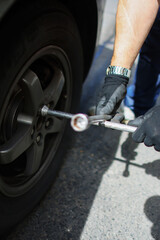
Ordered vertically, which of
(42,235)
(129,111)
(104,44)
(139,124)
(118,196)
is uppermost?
(104,44)

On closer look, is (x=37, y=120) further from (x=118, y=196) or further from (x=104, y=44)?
(x=104, y=44)

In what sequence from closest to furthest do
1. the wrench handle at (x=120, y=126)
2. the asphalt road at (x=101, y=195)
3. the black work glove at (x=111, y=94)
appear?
the wrench handle at (x=120, y=126) → the black work glove at (x=111, y=94) → the asphalt road at (x=101, y=195)

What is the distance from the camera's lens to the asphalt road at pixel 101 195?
1.40 m

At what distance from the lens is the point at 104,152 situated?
194 cm

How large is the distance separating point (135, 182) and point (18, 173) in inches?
31.6

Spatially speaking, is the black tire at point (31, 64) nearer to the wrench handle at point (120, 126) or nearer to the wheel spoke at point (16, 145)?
the wheel spoke at point (16, 145)

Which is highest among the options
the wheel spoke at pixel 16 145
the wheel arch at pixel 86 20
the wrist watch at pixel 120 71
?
the wheel arch at pixel 86 20

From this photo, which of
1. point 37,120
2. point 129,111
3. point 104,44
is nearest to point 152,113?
point 37,120

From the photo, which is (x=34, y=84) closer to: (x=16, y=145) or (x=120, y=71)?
(x=16, y=145)

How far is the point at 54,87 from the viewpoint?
1370 mm

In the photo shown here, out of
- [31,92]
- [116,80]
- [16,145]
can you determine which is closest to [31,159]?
[16,145]

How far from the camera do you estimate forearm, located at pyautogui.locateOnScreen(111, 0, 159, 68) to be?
130cm

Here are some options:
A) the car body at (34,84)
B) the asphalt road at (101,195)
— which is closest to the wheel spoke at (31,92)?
the car body at (34,84)

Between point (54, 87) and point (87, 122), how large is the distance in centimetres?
55
